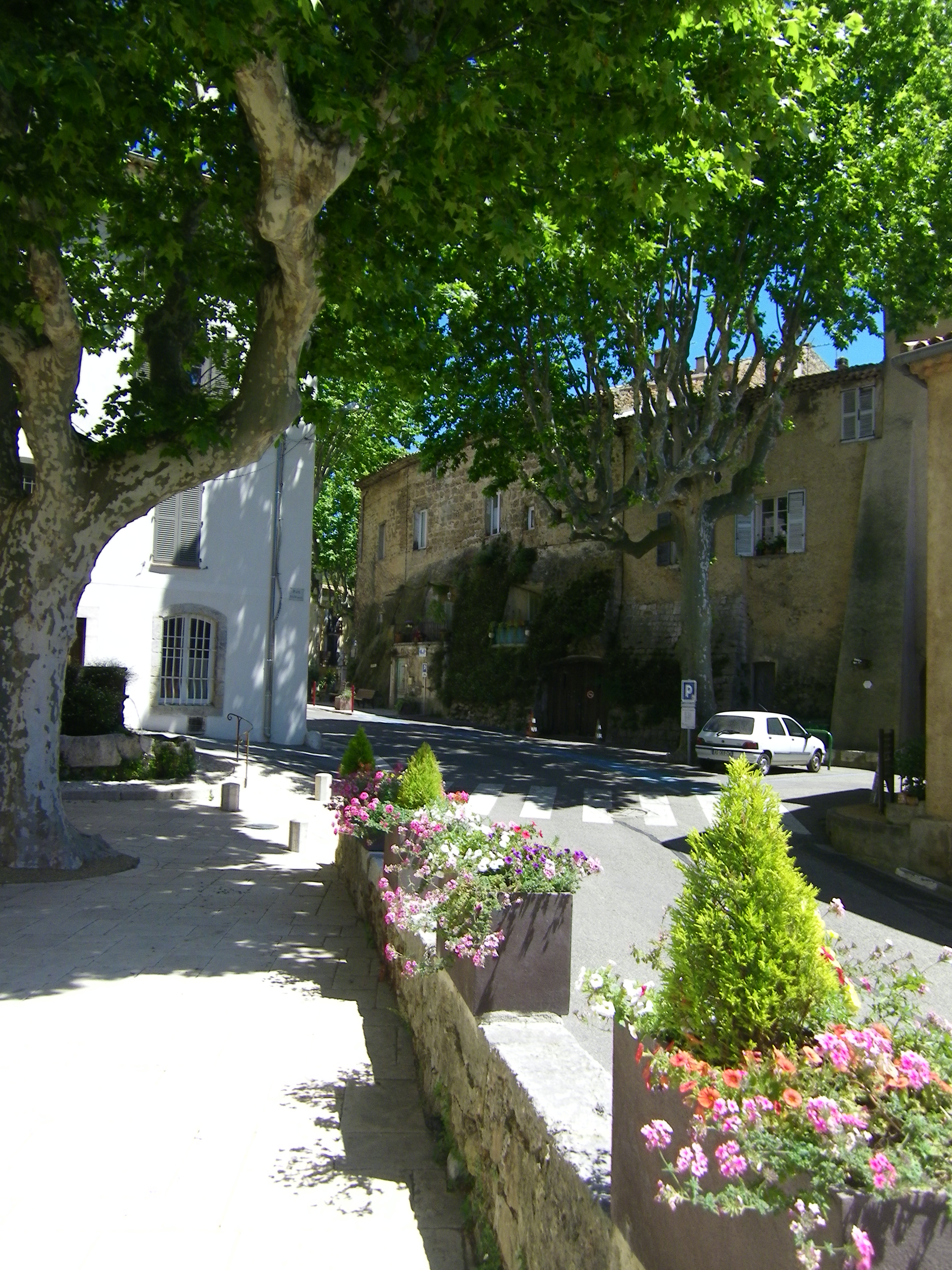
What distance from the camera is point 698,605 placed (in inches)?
896

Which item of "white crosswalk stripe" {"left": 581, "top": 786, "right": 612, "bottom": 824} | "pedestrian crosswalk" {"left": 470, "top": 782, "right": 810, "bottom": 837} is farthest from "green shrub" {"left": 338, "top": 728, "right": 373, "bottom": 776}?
"white crosswalk stripe" {"left": 581, "top": 786, "right": 612, "bottom": 824}

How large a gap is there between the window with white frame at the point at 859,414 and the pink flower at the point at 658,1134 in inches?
991

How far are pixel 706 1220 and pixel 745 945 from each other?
0.57m

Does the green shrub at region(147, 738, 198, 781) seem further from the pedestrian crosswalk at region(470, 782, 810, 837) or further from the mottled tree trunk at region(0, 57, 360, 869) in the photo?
the mottled tree trunk at region(0, 57, 360, 869)

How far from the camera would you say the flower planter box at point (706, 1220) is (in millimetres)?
1543

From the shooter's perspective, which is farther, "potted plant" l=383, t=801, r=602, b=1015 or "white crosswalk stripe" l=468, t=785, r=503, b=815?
"white crosswalk stripe" l=468, t=785, r=503, b=815

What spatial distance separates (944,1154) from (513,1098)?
1676 millimetres

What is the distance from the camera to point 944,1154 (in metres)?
1.67

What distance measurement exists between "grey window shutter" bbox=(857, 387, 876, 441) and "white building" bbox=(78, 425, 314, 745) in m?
13.8

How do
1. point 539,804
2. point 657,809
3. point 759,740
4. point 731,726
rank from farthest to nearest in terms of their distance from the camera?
point 731,726 < point 759,740 < point 657,809 < point 539,804

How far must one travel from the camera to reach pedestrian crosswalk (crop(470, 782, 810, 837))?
12.9m

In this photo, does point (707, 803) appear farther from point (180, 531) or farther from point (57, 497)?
point (180, 531)

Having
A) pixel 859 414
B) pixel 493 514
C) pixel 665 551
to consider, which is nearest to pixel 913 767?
A: pixel 859 414

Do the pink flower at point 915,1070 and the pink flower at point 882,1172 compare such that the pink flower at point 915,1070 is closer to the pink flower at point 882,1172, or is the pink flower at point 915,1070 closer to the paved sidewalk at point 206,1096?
the pink flower at point 882,1172
